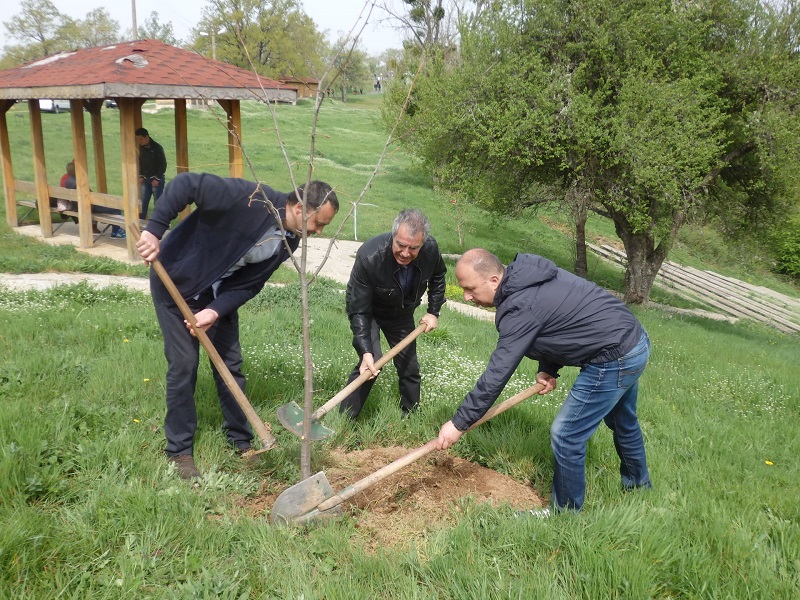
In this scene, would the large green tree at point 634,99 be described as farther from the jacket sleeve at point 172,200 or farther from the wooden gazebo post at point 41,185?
the jacket sleeve at point 172,200

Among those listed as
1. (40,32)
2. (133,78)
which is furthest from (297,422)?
(40,32)

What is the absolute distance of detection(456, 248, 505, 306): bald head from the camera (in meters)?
3.30

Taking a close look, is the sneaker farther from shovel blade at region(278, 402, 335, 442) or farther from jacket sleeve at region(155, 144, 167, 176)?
jacket sleeve at region(155, 144, 167, 176)

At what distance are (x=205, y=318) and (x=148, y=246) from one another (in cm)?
56

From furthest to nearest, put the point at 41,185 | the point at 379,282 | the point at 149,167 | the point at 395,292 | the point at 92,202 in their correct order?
the point at 149,167 → the point at 41,185 → the point at 92,202 → the point at 395,292 → the point at 379,282

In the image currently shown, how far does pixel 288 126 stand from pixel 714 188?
81.9 feet

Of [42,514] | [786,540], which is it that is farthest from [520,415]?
[42,514]

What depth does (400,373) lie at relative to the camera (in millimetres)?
4801

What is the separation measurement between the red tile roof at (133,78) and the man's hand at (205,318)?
209 inches

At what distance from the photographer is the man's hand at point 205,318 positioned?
353 cm

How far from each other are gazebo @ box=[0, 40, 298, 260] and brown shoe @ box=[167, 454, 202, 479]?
236 inches

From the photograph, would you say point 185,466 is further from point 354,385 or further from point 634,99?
point 634,99

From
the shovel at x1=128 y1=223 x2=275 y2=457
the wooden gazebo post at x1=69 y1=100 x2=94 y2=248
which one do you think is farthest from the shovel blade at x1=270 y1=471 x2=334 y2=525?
the wooden gazebo post at x1=69 y1=100 x2=94 y2=248

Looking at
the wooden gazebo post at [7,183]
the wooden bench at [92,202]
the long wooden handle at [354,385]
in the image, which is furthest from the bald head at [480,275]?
the wooden gazebo post at [7,183]
